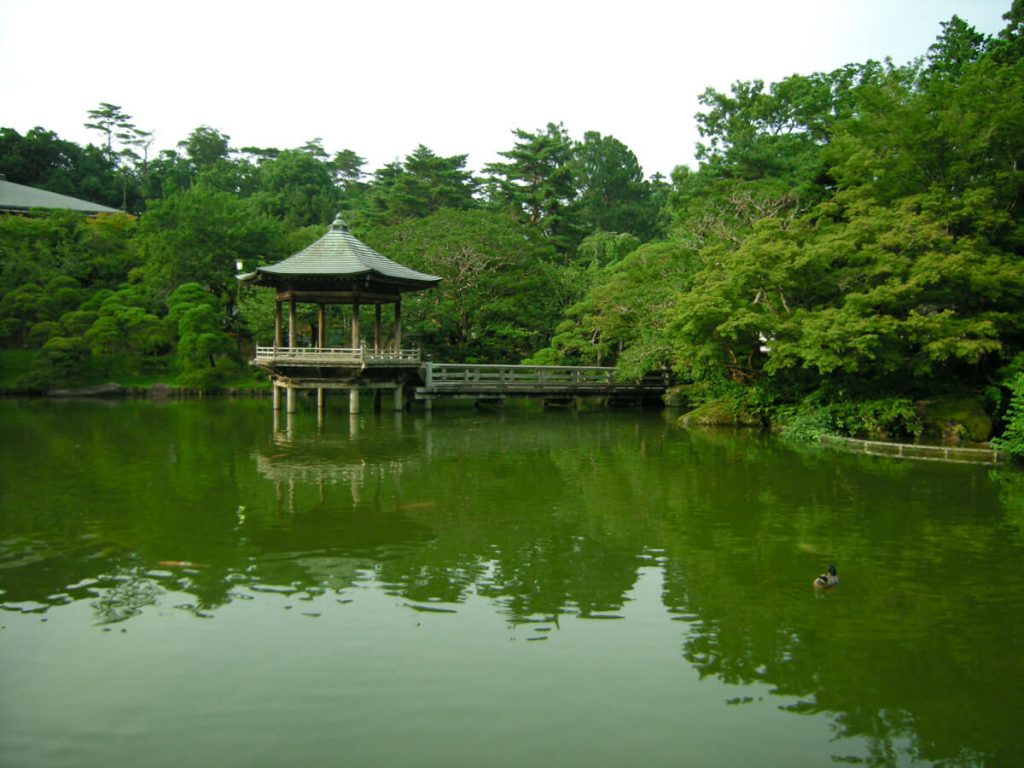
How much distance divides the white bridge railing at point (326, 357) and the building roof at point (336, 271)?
1.97 metres

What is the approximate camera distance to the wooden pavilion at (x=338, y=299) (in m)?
21.4

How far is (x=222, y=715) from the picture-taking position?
4.34 metres

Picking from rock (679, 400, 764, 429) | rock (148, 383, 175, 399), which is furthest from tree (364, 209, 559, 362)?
rock (148, 383, 175, 399)

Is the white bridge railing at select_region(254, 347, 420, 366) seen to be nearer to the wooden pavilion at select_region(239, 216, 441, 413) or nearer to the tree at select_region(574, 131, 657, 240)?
the wooden pavilion at select_region(239, 216, 441, 413)

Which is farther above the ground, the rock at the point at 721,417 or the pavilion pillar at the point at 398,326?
the pavilion pillar at the point at 398,326

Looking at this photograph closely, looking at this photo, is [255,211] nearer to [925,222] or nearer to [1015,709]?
[925,222]

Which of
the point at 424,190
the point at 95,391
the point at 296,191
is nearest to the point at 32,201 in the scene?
the point at 296,191

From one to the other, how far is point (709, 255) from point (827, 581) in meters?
15.7

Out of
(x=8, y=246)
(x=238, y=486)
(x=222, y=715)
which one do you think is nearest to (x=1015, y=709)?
(x=222, y=715)

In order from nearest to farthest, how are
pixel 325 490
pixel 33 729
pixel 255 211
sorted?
pixel 33 729 < pixel 325 490 < pixel 255 211

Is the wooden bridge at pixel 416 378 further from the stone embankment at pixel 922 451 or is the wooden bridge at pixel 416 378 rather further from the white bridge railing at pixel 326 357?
the stone embankment at pixel 922 451

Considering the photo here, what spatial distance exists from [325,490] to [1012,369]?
1405 centimetres

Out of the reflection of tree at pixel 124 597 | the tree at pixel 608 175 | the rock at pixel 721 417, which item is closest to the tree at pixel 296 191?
the tree at pixel 608 175

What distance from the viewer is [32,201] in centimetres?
4288
